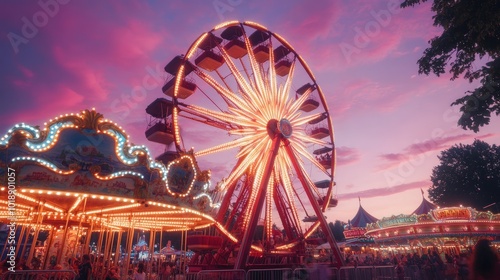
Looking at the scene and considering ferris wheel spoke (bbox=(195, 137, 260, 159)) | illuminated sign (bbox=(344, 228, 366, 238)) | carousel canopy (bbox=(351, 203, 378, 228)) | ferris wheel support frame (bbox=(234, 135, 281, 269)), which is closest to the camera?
ferris wheel support frame (bbox=(234, 135, 281, 269))

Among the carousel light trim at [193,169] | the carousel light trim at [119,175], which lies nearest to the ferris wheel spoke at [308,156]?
the carousel light trim at [193,169]

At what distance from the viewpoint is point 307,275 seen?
30.6 feet

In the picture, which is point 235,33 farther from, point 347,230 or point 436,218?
point 347,230

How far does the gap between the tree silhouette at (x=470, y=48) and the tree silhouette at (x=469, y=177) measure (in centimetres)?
2922

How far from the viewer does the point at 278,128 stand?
13.9 meters

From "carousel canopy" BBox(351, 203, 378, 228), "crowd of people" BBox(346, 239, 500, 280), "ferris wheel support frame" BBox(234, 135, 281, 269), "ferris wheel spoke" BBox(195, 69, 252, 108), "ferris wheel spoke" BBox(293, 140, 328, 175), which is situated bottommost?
"crowd of people" BBox(346, 239, 500, 280)

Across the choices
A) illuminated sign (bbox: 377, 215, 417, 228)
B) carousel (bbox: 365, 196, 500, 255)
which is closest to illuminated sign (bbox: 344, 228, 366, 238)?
carousel (bbox: 365, 196, 500, 255)

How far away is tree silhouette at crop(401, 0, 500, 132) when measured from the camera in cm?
938

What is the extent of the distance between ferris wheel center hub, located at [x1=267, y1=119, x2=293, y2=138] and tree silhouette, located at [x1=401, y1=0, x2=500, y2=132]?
5.78 m

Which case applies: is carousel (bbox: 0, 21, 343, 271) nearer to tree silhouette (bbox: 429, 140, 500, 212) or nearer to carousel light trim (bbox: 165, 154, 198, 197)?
carousel light trim (bbox: 165, 154, 198, 197)

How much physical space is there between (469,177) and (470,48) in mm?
30425

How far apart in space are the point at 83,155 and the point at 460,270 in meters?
A: 13.3

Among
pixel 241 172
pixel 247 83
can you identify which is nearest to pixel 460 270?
pixel 241 172

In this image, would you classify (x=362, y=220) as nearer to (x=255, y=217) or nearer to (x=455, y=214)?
(x=455, y=214)
